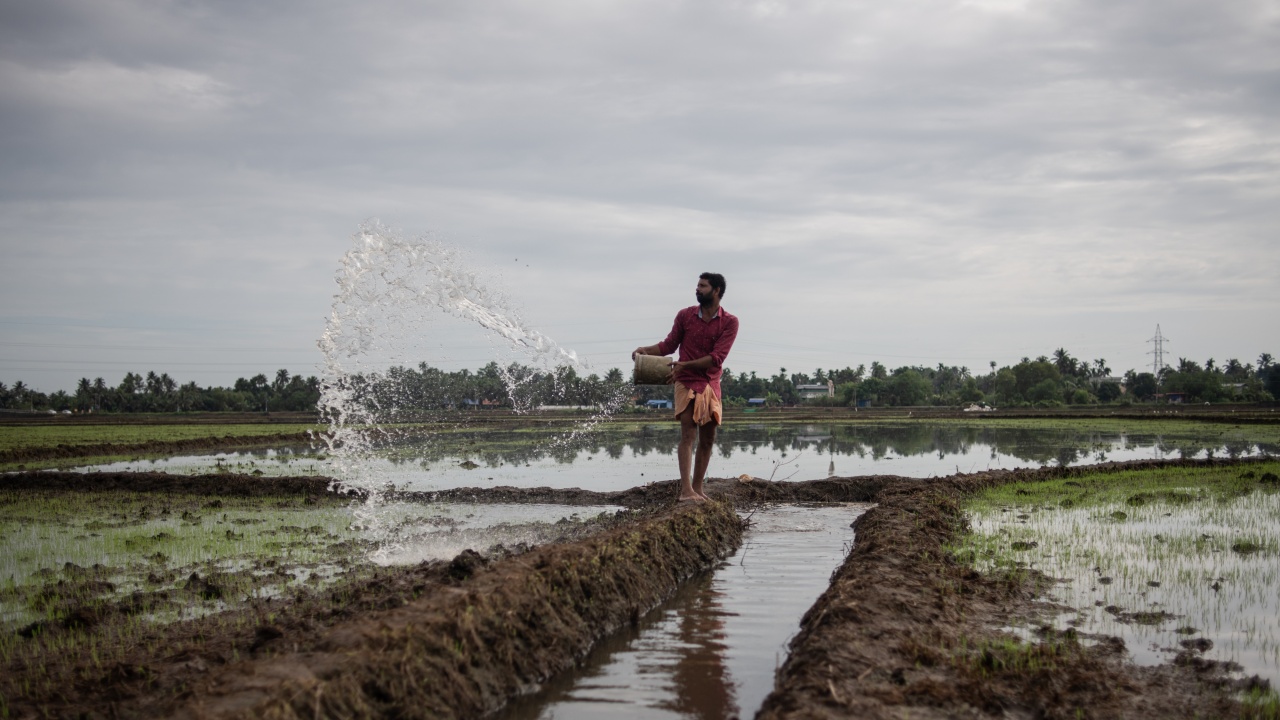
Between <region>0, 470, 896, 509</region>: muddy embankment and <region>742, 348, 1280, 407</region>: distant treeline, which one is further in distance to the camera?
<region>742, 348, 1280, 407</region>: distant treeline

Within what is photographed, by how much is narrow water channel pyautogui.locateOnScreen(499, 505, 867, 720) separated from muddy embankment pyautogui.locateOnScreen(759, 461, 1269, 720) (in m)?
0.24

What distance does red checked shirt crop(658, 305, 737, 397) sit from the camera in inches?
343

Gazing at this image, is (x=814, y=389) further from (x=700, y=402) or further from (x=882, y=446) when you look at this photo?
(x=700, y=402)

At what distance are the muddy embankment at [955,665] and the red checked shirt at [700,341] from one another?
2.96 meters

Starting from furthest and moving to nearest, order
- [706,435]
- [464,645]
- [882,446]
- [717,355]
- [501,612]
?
1. [882,446]
2. [706,435]
3. [717,355]
4. [501,612]
5. [464,645]

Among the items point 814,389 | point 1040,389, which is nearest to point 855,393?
point 1040,389

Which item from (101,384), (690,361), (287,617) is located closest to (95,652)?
(287,617)

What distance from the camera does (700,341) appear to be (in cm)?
880

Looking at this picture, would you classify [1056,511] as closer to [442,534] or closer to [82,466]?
[442,534]

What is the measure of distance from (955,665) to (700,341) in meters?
4.98

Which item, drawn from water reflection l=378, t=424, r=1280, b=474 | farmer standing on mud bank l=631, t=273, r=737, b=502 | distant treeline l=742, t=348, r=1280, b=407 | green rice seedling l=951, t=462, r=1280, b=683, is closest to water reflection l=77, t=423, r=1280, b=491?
water reflection l=378, t=424, r=1280, b=474

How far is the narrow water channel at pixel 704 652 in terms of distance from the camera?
4.04 metres

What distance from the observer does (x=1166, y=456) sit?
19.9 meters

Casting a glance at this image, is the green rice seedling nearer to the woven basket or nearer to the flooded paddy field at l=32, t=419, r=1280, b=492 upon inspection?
the woven basket
